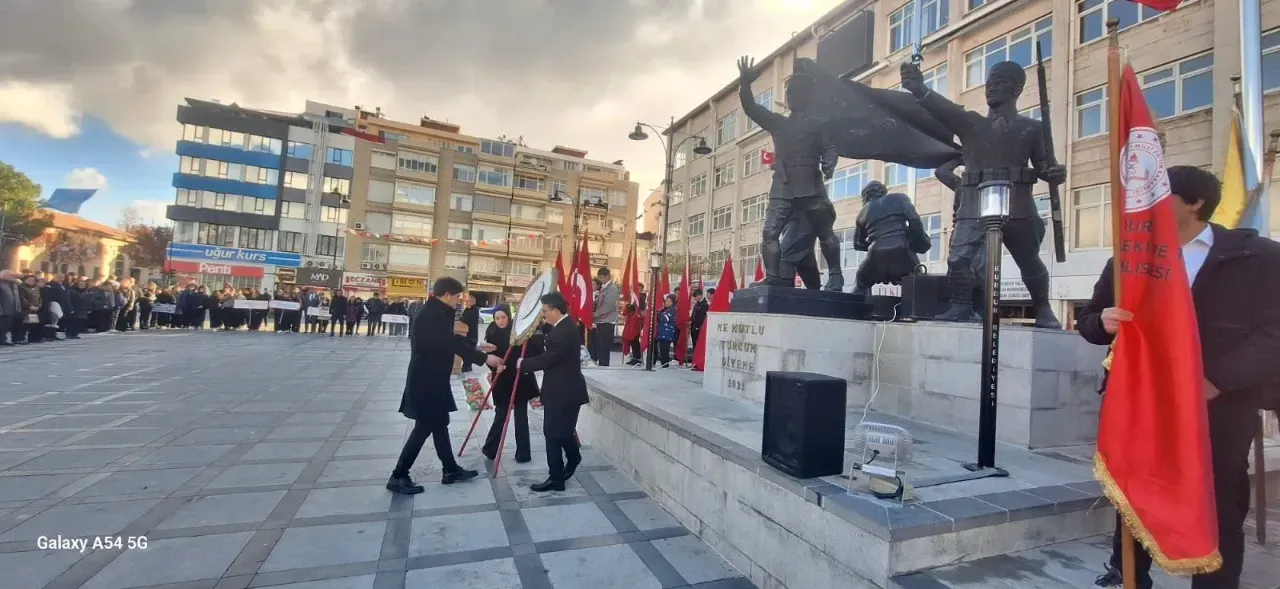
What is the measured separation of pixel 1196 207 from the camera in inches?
91.9

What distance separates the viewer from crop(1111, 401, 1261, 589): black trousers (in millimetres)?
2182

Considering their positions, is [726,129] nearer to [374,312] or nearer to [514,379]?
[374,312]

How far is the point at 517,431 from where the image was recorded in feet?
19.4

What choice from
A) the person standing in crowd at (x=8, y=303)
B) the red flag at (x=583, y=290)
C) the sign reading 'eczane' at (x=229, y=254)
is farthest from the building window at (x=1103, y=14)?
the sign reading 'eczane' at (x=229, y=254)

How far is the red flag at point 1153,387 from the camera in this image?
1986 millimetres

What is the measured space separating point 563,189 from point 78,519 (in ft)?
166

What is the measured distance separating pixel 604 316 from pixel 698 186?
31.8 metres

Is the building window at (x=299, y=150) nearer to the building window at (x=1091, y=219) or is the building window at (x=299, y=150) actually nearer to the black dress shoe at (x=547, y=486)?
the building window at (x=1091, y=219)

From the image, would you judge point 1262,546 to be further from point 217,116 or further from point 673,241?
point 217,116

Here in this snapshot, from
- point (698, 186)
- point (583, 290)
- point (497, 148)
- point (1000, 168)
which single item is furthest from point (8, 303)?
point (497, 148)

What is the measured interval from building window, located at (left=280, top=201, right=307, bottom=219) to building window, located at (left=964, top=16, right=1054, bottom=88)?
152ft

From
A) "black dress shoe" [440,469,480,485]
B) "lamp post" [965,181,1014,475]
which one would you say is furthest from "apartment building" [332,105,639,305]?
"lamp post" [965,181,1014,475]

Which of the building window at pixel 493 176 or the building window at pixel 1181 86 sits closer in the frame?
the building window at pixel 1181 86

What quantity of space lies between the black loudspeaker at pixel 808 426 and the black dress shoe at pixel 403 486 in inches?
117
